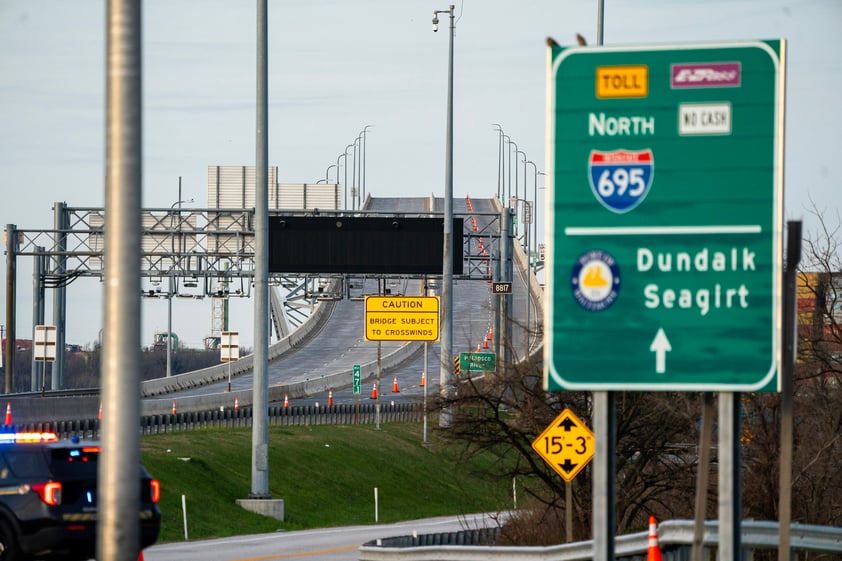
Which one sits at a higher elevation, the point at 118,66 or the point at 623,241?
the point at 118,66

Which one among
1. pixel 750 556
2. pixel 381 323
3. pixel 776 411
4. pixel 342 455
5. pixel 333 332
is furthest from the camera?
pixel 333 332

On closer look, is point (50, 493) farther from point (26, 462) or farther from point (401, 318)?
point (401, 318)

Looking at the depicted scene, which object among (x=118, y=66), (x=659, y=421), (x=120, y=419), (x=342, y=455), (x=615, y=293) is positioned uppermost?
(x=118, y=66)

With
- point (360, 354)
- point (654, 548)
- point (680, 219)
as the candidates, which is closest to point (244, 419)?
point (654, 548)

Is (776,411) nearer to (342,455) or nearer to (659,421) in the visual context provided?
(659,421)

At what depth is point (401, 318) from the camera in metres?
53.1

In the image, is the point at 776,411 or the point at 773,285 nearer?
the point at 773,285

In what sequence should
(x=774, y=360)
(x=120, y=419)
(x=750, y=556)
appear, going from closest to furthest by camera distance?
(x=120, y=419) → (x=774, y=360) → (x=750, y=556)

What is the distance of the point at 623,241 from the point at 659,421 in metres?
17.6

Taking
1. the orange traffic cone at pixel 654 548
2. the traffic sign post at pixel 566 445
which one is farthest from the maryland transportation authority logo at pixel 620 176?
the traffic sign post at pixel 566 445

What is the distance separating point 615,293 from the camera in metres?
10.1

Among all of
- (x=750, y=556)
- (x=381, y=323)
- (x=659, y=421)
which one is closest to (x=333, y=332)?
(x=381, y=323)

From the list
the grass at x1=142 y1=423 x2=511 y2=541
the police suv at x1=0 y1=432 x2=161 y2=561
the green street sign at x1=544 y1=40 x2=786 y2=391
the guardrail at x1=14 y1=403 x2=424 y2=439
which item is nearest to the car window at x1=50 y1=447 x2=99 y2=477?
the police suv at x1=0 y1=432 x2=161 y2=561

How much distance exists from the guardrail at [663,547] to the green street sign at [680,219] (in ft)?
10.8
